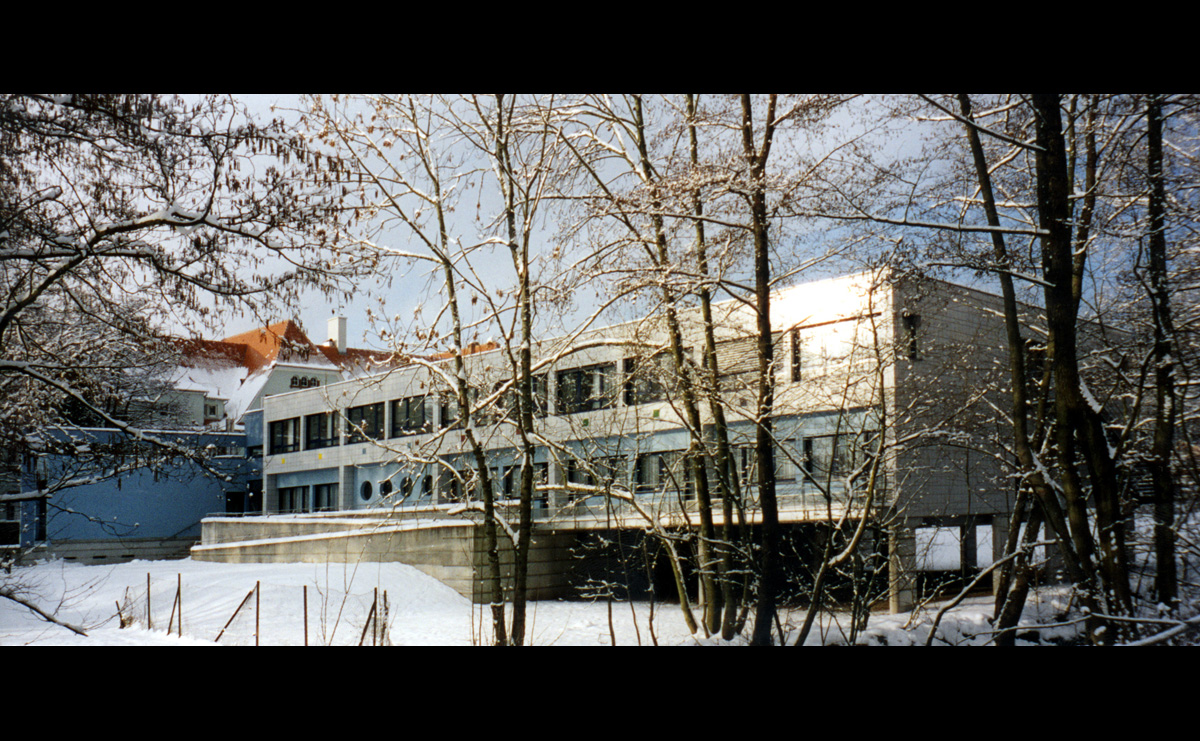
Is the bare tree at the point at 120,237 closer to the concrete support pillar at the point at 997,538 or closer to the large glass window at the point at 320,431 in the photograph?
the large glass window at the point at 320,431

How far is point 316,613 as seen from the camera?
652 centimetres

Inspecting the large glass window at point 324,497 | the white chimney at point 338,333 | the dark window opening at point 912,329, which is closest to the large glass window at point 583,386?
the white chimney at point 338,333

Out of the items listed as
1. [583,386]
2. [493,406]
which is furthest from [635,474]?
[493,406]

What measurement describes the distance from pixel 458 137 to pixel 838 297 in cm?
293

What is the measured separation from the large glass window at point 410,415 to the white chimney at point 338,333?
68cm

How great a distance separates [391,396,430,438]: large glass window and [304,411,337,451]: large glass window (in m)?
0.43

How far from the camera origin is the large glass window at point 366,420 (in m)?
6.34

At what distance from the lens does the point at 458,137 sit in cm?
630

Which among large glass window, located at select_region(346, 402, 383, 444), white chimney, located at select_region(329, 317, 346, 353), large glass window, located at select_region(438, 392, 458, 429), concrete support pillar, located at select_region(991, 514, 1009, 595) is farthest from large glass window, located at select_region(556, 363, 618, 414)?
concrete support pillar, located at select_region(991, 514, 1009, 595)

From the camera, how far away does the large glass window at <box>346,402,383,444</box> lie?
6.34m

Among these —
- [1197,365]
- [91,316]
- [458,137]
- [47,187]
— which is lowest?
[1197,365]
